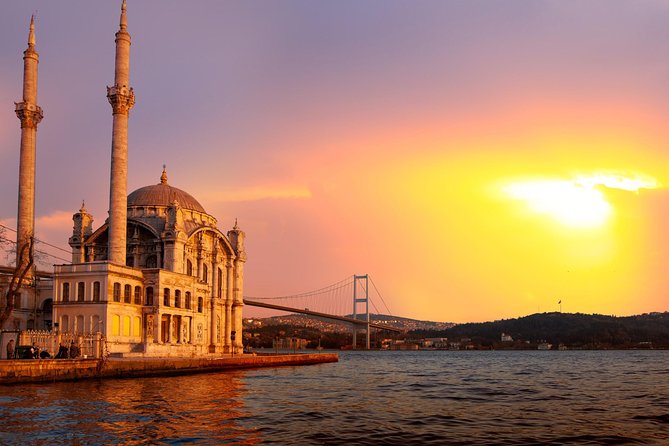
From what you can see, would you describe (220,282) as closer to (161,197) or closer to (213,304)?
(213,304)

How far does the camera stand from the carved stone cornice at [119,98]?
163 ft

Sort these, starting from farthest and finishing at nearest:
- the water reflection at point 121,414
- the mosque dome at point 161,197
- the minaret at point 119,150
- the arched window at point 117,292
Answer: the mosque dome at point 161,197 < the minaret at point 119,150 < the arched window at point 117,292 < the water reflection at point 121,414

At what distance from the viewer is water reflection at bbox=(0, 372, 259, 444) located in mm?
16781

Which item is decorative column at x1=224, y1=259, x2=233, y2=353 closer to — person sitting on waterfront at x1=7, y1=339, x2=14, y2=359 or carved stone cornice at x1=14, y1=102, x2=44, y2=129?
carved stone cornice at x1=14, y1=102, x2=44, y2=129

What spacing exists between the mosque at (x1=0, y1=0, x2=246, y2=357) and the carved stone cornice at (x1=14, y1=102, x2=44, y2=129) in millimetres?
76

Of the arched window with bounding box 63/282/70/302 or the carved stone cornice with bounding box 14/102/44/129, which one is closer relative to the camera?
the arched window with bounding box 63/282/70/302

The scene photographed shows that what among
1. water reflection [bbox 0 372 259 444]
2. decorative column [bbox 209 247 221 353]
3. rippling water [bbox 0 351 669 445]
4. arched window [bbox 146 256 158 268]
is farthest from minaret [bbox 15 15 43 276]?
water reflection [bbox 0 372 259 444]

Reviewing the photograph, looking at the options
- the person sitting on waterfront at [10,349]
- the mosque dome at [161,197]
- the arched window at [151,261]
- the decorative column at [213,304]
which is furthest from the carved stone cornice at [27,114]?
the person sitting on waterfront at [10,349]

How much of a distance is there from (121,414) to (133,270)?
29.1 m

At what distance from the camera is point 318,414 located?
22641 mm

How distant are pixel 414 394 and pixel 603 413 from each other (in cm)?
927

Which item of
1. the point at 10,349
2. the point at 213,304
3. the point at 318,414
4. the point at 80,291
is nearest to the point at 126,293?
the point at 80,291

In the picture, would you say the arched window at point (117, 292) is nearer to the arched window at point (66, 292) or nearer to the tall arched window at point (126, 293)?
the tall arched window at point (126, 293)

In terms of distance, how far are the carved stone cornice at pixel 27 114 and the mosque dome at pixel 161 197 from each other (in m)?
10.3
